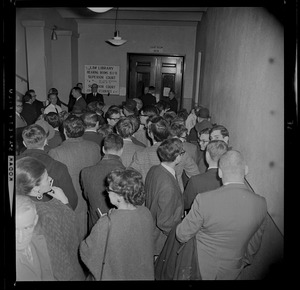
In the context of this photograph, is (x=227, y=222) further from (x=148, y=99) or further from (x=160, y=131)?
(x=148, y=99)

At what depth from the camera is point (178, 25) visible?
920cm

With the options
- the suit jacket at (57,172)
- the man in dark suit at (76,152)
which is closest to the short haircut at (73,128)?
the man in dark suit at (76,152)

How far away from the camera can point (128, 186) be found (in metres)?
1.74

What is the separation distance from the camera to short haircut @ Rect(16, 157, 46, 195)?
165 centimetres

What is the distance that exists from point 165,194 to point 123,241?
686mm

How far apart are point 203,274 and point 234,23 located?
3.31 m

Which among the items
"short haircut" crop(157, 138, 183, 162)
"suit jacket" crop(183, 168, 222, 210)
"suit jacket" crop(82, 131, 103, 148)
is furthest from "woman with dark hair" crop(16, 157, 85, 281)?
"suit jacket" crop(82, 131, 103, 148)

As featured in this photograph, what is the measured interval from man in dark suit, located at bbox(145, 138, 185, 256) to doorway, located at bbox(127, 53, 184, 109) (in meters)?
7.17
